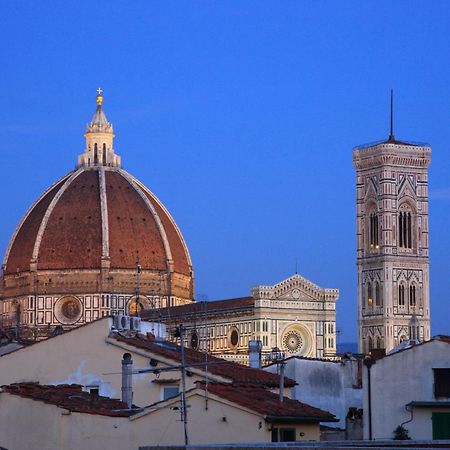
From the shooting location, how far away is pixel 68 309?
427 ft

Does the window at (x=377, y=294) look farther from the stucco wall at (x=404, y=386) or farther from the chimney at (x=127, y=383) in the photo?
the stucco wall at (x=404, y=386)

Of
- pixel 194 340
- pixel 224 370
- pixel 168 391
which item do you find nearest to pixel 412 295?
pixel 194 340

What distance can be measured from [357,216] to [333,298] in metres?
9.94

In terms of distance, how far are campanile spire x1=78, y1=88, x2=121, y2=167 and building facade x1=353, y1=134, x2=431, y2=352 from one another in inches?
818

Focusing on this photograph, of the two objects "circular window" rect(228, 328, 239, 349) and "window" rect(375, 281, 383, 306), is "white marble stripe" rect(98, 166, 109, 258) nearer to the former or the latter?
"circular window" rect(228, 328, 239, 349)

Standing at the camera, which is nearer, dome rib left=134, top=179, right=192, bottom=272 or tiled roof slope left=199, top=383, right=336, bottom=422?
tiled roof slope left=199, top=383, right=336, bottom=422

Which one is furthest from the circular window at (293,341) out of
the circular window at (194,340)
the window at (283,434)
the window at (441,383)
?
the window at (283,434)

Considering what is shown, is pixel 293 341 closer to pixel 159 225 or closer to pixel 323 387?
pixel 159 225

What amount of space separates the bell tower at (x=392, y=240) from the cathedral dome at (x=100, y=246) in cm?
1439

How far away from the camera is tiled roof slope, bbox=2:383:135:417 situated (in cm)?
2791

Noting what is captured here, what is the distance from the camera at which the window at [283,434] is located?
91.2 feet

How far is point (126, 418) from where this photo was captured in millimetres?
27453

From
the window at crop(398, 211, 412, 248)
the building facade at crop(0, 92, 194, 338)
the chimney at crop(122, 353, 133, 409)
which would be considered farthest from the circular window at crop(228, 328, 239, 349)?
the chimney at crop(122, 353, 133, 409)

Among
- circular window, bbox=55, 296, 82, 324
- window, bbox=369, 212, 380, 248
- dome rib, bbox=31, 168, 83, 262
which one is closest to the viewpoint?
window, bbox=369, 212, 380, 248
